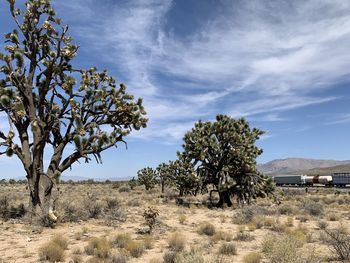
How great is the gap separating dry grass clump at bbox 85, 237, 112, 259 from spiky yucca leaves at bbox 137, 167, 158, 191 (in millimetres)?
37987

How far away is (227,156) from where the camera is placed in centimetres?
2550

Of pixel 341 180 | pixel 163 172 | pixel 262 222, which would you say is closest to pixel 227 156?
pixel 262 222

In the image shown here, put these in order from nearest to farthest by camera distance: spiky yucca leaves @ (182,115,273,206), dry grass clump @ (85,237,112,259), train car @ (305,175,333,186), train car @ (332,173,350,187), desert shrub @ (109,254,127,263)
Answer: desert shrub @ (109,254,127,263) < dry grass clump @ (85,237,112,259) < spiky yucca leaves @ (182,115,273,206) < train car @ (332,173,350,187) < train car @ (305,175,333,186)

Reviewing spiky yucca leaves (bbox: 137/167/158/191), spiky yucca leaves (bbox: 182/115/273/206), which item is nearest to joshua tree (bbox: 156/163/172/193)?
spiky yucca leaves (bbox: 137/167/158/191)

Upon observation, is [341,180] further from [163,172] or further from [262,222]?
[262,222]

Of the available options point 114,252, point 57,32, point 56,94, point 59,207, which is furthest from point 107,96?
point 114,252

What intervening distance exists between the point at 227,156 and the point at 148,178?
25.7 meters

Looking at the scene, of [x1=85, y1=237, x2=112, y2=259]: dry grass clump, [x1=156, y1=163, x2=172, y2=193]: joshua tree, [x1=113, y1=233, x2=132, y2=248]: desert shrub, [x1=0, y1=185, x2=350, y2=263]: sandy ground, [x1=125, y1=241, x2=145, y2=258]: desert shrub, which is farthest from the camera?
[x1=156, y1=163, x2=172, y2=193]: joshua tree

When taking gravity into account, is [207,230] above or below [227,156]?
below

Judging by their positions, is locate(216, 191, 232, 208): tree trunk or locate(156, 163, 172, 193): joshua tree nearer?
locate(216, 191, 232, 208): tree trunk

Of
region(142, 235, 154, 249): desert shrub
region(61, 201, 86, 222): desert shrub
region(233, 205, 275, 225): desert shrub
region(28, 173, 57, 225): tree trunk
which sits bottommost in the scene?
region(142, 235, 154, 249): desert shrub

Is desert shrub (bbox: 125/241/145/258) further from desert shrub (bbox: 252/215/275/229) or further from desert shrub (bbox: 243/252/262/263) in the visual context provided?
desert shrub (bbox: 252/215/275/229)

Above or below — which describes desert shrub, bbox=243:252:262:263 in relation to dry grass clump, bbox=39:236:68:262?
below

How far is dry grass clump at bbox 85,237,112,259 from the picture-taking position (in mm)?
10375
